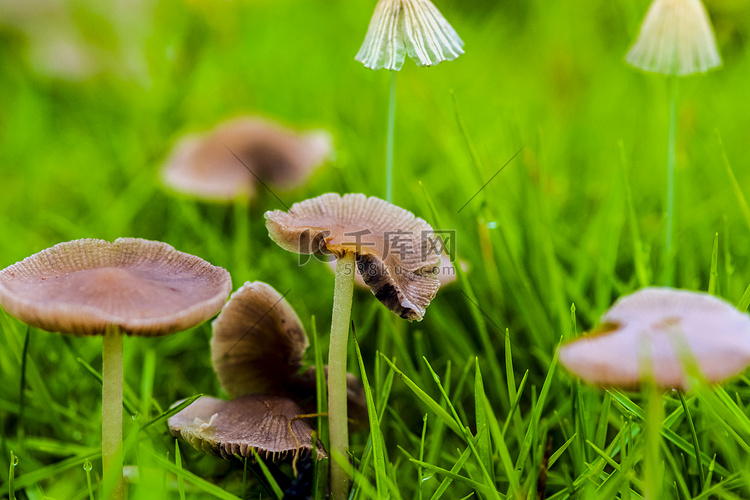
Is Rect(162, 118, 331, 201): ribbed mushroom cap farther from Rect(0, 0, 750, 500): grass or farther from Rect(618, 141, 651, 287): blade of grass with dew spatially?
Rect(618, 141, 651, 287): blade of grass with dew

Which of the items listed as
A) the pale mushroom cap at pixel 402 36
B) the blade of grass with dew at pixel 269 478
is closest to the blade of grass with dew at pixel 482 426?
the blade of grass with dew at pixel 269 478

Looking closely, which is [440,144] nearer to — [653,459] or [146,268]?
[146,268]

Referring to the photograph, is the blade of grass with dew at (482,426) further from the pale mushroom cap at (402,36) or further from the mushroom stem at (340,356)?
the pale mushroom cap at (402,36)

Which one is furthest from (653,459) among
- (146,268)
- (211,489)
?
(146,268)

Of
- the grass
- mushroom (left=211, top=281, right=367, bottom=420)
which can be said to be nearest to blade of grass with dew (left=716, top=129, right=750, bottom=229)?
the grass

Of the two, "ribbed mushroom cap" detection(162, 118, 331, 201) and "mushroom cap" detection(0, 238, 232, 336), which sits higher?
"mushroom cap" detection(0, 238, 232, 336)

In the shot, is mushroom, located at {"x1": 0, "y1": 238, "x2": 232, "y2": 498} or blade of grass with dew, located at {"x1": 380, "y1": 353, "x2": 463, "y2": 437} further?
blade of grass with dew, located at {"x1": 380, "y1": 353, "x2": 463, "y2": 437}
